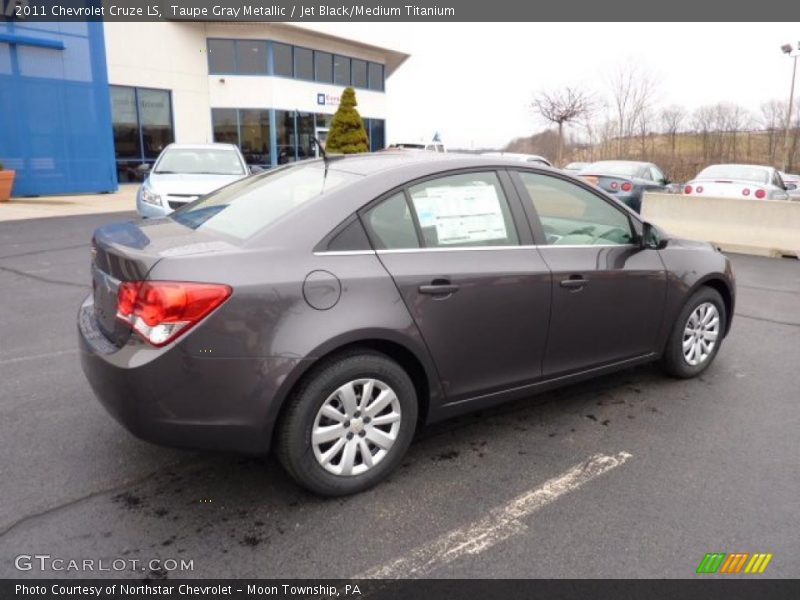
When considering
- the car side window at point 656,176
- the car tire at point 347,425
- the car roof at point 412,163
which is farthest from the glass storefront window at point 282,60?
the car tire at point 347,425

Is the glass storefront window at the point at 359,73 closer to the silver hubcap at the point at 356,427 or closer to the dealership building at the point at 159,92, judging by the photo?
the dealership building at the point at 159,92

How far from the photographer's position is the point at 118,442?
11.4ft

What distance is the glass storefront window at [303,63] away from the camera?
1094 inches

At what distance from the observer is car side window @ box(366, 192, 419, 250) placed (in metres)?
3.07

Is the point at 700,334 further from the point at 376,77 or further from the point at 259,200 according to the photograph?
the point at 376,77

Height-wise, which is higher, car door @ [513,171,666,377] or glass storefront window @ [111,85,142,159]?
glass storefront window @ [111,85,142,159]

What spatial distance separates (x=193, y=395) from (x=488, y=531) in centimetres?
140

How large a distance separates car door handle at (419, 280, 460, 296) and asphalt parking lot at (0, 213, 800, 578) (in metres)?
0.94

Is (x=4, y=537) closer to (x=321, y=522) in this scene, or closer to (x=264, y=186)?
(x=321, y=522)

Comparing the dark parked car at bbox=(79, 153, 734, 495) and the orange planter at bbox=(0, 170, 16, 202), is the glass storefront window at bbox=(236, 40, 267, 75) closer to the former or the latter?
the orange planter at bbox=(0, 170, 16, 202)

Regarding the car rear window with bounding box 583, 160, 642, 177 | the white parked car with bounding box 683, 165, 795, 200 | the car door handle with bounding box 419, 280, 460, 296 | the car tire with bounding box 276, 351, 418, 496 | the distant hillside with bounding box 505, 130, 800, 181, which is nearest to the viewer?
the car tire with bounding box 276, 351, 418, 496

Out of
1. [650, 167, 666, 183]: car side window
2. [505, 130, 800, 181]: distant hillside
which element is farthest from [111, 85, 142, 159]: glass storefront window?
[505, 130, 800, 181]: distant hillside

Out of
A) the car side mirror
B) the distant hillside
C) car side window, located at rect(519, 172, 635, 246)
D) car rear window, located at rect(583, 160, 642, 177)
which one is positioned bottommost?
the car side mirror

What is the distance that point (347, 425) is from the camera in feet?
9.62
